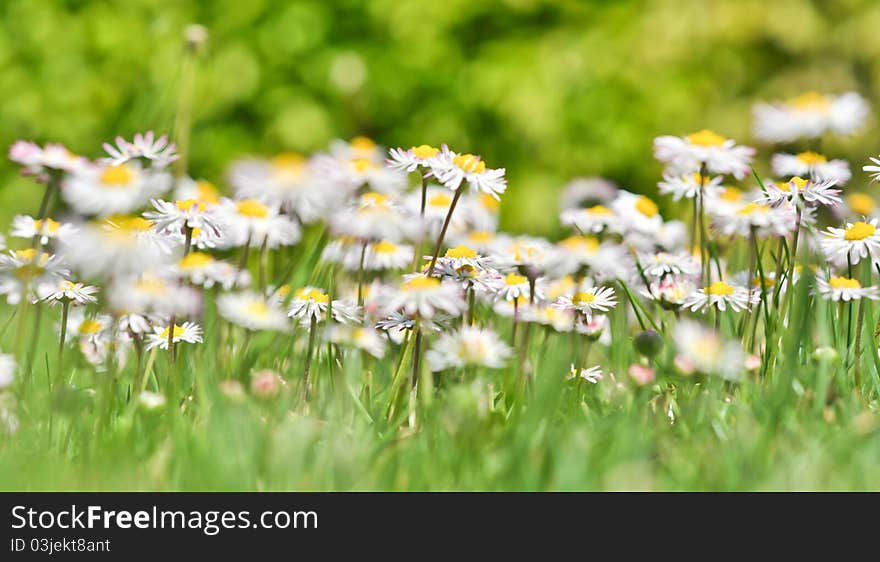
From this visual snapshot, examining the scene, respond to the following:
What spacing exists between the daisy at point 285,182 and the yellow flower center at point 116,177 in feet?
0.50

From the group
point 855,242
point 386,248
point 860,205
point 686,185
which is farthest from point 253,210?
point 860,205

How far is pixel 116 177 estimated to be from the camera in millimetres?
1439

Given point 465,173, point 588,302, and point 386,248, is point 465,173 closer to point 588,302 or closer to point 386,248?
point 588,302

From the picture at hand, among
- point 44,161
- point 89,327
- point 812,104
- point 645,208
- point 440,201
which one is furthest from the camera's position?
point 645,208

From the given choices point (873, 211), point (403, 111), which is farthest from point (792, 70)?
point (873, 211)

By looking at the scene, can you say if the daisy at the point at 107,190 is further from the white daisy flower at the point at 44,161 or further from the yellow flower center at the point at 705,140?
the yellow flower center at the point at 705,140

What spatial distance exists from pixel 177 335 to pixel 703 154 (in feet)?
3.34

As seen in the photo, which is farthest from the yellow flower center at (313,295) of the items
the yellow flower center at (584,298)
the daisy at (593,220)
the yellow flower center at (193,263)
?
the daisy at (593,220)

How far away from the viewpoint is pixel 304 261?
2.21 meters

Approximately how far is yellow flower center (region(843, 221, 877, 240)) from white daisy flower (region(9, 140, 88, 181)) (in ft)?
4.38

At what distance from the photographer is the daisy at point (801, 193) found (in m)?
1.91
